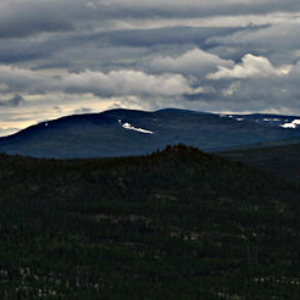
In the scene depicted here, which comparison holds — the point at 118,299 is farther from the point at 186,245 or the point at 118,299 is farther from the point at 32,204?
the point at 32,204

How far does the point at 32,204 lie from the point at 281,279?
276 feet

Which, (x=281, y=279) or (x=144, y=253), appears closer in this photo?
(x=281, y=279)

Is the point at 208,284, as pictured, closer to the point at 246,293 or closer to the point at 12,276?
the point at 246,293

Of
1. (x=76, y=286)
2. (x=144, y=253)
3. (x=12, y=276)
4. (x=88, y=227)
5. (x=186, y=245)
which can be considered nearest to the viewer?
(x=76, y=286)

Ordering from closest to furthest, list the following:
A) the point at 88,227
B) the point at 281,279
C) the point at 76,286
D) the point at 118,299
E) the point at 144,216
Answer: the point at 118,299
the point at 76,286
the point at 281,279
the point at 88,227
the point at 144,216

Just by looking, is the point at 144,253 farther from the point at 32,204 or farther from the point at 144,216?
the point at 32,204

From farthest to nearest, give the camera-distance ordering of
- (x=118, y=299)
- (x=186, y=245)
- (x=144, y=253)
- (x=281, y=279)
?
1. (x=186, y=245)
2. (x=144, y=253)
3. (x=281, y=279)
4. (x=118, y=299)

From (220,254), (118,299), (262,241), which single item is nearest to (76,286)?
(118,299)

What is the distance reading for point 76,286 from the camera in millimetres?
117688

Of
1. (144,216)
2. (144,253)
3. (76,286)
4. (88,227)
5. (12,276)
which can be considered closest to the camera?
(76,286)

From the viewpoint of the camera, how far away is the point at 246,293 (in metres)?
120

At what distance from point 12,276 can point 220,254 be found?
53.7m

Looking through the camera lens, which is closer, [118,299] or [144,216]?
[118,299]

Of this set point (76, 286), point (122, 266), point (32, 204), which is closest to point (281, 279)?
point (122, 266)
